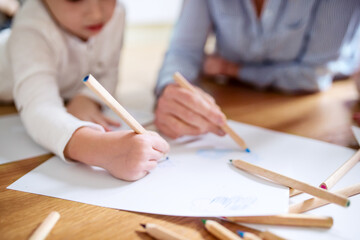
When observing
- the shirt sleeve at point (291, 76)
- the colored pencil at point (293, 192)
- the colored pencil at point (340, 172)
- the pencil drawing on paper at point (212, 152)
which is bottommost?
the pencil drawing on paper at point (212, 152)

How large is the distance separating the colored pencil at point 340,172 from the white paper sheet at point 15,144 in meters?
0.31

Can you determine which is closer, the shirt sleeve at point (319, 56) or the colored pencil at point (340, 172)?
the colored pencil at point (340, 172)

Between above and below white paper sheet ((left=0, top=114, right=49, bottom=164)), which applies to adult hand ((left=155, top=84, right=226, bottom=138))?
above

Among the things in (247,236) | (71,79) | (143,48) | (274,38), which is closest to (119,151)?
(247,236)

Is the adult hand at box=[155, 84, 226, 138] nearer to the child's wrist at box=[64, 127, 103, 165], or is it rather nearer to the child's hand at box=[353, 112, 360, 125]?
the child's wrist at box=[64, 127, 103, 165]

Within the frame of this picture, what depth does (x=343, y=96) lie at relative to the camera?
618 mm

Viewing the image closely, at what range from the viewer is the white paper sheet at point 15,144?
38 centimetres

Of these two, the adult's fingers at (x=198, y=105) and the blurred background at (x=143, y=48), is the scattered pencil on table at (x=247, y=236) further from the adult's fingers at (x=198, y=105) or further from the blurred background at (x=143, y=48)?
the blurred background at (x=143, y=48)

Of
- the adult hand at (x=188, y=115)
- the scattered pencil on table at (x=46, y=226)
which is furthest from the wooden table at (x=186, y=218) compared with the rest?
the adult hand at (x=188, y=115)

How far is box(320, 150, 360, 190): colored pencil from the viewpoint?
305 millimetres

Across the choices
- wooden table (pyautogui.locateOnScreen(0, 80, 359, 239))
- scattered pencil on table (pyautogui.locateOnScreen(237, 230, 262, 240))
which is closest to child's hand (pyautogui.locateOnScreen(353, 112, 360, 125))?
wooden table (pyautogui.locateOnScreen(0, 80, 359, 239))

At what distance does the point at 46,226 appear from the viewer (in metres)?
0.25

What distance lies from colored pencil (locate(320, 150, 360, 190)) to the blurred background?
32 cm

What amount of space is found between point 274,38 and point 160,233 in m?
0.47
